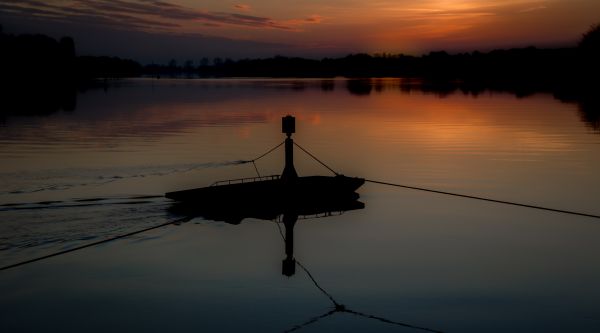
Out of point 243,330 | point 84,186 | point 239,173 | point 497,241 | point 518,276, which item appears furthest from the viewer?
point 239,173

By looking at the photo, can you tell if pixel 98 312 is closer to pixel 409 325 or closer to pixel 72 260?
pixel 72 260

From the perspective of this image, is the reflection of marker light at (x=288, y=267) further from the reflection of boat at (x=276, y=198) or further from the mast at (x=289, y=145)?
the mast at (x=289, y=145)

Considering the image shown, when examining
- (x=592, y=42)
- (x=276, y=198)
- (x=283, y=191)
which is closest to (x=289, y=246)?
(x=283, y=191)

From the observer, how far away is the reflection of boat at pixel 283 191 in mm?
20375

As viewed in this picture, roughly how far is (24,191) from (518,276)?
22061 millimetres

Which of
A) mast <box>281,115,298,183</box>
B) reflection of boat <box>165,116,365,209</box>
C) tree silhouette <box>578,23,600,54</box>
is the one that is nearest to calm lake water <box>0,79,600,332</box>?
reflection of boat <box>165,116,365,209</box>

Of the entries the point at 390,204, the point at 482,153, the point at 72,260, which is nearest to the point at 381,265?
the point at 390,204

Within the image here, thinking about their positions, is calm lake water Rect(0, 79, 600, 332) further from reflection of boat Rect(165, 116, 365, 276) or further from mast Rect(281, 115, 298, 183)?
mast Rect(281, 115, 298, 183)

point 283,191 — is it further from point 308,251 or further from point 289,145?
point 308,251

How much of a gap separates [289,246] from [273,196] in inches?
→ 151

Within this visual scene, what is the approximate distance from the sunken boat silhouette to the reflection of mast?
14.1 inches

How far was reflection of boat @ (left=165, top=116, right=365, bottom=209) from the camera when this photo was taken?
802 inches

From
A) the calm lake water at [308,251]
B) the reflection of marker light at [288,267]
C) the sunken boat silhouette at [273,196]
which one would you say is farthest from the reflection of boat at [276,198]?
the reflection of marker light at [288,267]

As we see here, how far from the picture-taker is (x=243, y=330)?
1173cm
